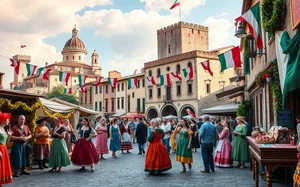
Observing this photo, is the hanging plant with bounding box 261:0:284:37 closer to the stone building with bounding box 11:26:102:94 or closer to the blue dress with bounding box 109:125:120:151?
the blue dress with bounding box 109:125:120:151

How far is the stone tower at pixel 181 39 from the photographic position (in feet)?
192

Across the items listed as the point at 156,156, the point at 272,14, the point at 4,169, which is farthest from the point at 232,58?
the point at 4,169

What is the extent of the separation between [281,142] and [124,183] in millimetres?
3968

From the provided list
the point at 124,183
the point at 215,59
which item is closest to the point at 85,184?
the point at 124,183

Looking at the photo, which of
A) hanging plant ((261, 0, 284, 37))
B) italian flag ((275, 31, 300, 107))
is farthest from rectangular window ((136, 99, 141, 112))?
italian flag ((275, 31, 300, 107))

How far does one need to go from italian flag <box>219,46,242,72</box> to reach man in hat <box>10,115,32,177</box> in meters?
9.28

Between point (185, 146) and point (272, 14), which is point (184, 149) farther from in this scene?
point (272, 14)

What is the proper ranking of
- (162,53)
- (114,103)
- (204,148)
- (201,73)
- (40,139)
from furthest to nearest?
(162,53) < (114,103) < (201,73) < (40,139) < (204,148)

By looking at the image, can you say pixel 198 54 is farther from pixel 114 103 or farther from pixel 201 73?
pixel 114 103

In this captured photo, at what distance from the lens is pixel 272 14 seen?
28.6 ft

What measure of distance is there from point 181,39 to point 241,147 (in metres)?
48.8

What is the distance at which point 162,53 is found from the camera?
6319cm

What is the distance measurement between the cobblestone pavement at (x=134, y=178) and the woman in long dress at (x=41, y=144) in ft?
1.63

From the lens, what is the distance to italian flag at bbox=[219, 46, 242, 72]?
14.5 metres
